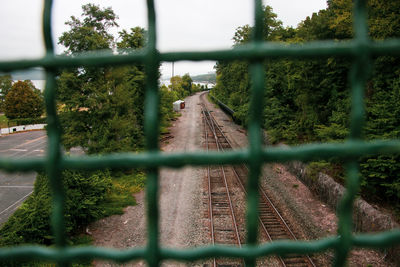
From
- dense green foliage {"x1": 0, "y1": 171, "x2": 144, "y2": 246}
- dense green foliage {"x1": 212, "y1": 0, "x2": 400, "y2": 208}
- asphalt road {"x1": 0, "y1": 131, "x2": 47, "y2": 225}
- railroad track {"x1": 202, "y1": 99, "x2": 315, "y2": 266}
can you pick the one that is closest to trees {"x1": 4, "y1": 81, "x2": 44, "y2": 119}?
asphalt road {"x1": 0, "y1": 131, "x2": 47, "y2": 225}

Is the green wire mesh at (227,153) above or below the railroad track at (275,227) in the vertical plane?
above

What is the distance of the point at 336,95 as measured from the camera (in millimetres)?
11336

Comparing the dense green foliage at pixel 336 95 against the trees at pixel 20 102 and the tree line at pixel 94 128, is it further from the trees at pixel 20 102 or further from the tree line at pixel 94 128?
the trees at pixel 20 102

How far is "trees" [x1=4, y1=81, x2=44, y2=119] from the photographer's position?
3381cm

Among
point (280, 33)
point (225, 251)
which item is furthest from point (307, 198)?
point (280, 33)

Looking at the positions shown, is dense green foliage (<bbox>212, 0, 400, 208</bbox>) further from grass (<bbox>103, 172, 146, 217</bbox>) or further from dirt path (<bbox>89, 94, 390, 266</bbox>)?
grass (<bbox>103, 172, 146, 217</bbox>)

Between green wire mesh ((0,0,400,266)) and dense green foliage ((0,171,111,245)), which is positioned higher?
green wire mesh ((0,0,400,266))

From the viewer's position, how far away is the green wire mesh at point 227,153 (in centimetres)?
73

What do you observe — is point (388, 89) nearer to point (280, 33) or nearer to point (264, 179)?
point (264, 179)

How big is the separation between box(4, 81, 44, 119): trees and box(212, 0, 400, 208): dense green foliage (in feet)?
105

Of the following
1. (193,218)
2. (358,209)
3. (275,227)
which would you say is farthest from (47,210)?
(358,209)

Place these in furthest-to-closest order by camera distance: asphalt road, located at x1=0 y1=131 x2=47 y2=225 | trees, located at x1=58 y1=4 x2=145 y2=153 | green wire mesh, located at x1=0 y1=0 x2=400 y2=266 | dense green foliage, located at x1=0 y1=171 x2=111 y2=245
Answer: trees, located at x1=58 y1=4 x2=145 y2=153, asphalt road, located at x1=0 y1=131 x2=47 y2=225, dense green foliage, located at x1=0 y1=171 x2=111 y2=245, green wire mesh, located at x1=0 y1=0 x2=400 y2=266

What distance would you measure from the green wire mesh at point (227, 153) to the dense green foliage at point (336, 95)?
6.44 m

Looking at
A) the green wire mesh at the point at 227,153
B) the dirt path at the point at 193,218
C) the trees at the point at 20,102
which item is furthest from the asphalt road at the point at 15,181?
the trees at the point at 20,102
